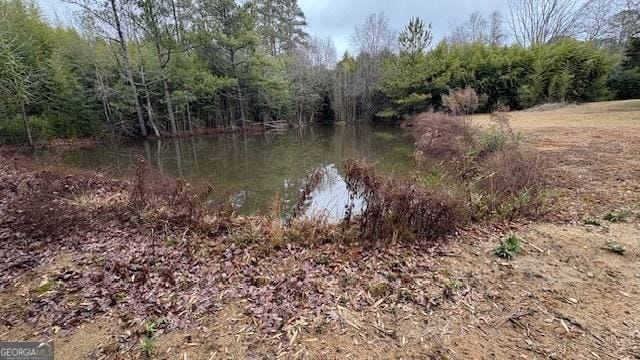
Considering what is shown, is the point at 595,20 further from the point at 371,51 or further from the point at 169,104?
the point at 169,104

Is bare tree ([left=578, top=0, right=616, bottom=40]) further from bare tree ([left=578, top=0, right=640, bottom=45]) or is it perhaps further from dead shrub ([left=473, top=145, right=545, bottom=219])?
dead shrub ([left=473, top=145, right=545, bottom=219])

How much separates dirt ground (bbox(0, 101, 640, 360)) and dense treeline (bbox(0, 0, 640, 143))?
1387cm

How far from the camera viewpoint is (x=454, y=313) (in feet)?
7.88

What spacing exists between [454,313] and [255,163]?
8.76m

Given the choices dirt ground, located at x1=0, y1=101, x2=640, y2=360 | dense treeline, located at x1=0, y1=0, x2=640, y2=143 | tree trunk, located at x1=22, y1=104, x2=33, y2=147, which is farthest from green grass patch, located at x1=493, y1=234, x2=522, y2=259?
tree trunk, located at x1=22, y1=104, x2=33, y2=147

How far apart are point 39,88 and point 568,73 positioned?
97.5 feet

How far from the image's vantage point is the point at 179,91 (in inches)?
676

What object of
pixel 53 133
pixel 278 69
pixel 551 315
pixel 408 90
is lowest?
pixel 551 315

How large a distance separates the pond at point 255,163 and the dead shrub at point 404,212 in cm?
70

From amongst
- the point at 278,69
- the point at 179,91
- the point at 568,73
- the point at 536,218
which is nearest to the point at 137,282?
the point at 536,218

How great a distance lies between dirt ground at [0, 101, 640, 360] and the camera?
6.82ft

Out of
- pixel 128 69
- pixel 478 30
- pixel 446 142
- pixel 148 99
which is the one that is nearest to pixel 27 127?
pixel 128 69

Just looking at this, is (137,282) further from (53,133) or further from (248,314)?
(53,133)

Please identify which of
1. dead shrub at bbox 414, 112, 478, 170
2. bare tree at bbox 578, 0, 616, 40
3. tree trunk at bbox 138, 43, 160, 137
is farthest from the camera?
bare tree at bbox 578, 0, 616, 40
